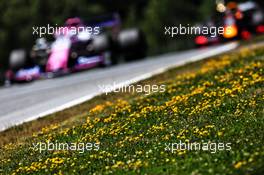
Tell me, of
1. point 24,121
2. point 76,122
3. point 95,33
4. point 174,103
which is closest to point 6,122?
point 24,121

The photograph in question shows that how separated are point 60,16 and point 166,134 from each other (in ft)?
136

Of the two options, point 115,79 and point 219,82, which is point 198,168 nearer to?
point 219,82

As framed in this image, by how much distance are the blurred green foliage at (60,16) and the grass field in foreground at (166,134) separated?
33481mm

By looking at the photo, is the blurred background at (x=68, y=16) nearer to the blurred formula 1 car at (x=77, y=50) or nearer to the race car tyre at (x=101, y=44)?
the blurred formula 1 car at (x=77, y=50)

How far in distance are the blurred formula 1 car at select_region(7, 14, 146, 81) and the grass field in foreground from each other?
1217 centimetres

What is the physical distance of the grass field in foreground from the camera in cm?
961

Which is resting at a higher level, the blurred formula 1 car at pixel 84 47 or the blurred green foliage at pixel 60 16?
the blurred formula 1 car at pixel 84 47

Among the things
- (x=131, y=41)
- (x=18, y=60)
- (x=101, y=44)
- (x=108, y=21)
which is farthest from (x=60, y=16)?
(x=101, y=44)

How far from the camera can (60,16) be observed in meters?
51.8

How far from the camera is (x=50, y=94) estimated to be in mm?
21688

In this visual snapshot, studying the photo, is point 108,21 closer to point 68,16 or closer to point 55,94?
point 55,94

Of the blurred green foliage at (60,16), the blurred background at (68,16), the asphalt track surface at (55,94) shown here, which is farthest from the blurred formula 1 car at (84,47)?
the blurred background at (68,16)

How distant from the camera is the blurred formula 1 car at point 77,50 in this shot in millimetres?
28625

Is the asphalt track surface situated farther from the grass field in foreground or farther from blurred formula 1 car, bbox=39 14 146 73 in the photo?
the grass field in foreground
